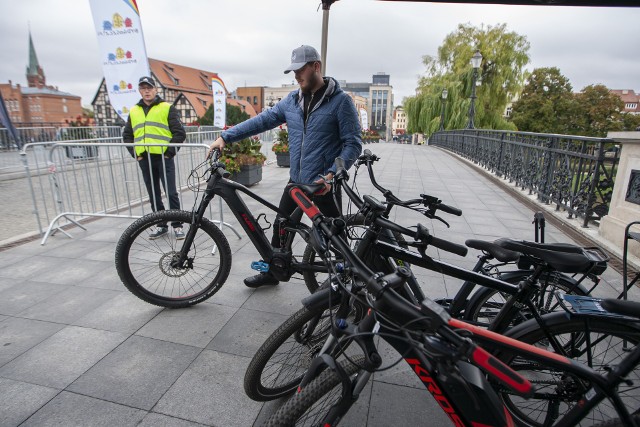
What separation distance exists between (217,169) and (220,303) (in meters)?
1.18

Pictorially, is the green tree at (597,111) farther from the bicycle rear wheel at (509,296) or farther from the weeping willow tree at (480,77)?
the bicycle rear wheel at (509,296)

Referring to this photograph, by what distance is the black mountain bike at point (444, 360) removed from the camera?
3.72 feet

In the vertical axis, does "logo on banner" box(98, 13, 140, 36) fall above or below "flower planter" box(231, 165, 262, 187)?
above

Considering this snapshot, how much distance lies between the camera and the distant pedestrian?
15.0 ft

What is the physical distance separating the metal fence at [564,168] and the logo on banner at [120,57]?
7824 mm

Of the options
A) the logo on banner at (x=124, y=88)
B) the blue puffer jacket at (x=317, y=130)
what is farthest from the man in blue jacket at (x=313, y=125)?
the logo on banner at (x=124, y=88)

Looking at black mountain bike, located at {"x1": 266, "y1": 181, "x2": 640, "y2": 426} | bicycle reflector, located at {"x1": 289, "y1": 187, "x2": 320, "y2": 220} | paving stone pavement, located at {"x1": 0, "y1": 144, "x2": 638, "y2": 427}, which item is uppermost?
bicycle reflector, located at {"x1": 289, "y1": 187, "x2": 320, "y2": 220}

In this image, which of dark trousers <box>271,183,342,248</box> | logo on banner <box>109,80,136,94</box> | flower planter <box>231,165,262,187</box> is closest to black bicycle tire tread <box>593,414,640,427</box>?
dark trousers <box>271,183,342,248</box>

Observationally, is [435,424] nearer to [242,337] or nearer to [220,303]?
[242,337]

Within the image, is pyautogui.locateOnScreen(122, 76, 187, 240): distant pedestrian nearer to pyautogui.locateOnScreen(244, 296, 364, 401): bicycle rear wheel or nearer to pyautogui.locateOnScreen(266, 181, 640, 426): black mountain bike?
pyautogui.locateOnScreen(244, 296, 364, 401): bicycle rear wheel

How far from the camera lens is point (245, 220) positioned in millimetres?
2848

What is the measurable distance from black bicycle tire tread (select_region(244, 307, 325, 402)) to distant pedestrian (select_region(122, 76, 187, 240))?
3.33 metres

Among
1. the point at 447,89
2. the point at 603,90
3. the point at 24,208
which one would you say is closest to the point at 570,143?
the point at 24,208

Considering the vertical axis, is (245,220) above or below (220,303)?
above
